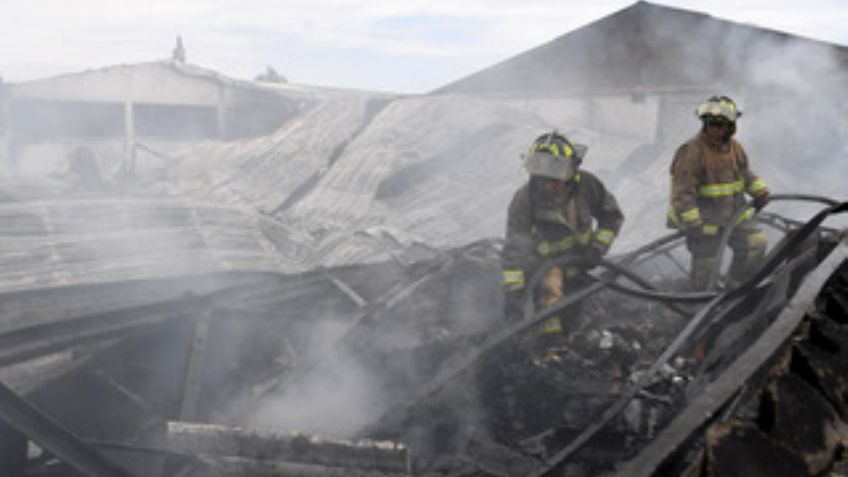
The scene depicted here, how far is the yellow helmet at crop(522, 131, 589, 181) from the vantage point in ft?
14.3

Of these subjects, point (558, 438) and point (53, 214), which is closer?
point (558, 438)

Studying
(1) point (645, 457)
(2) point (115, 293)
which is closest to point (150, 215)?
(2) point (115, 293)

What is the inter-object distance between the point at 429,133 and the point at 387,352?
9253 millimetres

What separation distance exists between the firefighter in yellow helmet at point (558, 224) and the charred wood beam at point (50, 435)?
2.68 m

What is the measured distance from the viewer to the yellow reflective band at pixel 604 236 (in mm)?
4617

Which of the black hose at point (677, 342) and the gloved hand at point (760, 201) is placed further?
the gloved hand at point (760, 201)

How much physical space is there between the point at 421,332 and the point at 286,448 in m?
2.21

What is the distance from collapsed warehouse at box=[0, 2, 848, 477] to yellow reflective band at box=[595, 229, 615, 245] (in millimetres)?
266

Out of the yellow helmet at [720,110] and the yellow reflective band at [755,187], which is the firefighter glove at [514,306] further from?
the yellow reflective band at [755,187]

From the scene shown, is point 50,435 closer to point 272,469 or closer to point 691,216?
point 272,469

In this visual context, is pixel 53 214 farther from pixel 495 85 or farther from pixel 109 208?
pixel 495 85

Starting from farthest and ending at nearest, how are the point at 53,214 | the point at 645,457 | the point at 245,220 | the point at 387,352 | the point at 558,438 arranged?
the point at 245,220 → the point at 53,214 → the point at 387,352 → the point at 558,438 → the point at 645,457

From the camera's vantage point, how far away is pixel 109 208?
9.76 metres

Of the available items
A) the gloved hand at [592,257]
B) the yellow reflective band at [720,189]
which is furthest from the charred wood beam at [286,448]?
the yellow reflective band at [720,189]
